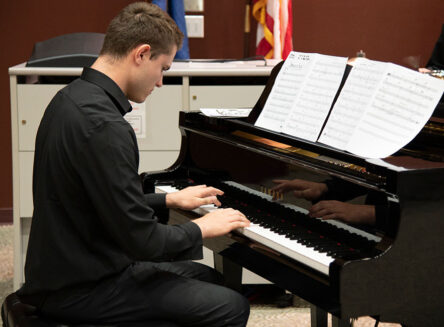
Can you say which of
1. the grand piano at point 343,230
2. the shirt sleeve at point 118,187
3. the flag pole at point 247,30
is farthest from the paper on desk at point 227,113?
the flag pole at point 247,30

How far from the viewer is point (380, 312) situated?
181 cm

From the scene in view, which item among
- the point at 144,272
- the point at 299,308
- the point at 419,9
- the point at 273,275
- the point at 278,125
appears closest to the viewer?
the point at 144,272

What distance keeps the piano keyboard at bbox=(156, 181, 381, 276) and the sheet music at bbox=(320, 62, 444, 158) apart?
23 cm

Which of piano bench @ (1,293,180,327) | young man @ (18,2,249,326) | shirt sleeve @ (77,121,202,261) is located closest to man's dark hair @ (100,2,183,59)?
young man @ (18,2,249,326)

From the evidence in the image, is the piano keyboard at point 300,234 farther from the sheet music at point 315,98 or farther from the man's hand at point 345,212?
the sheet music at point 315,98

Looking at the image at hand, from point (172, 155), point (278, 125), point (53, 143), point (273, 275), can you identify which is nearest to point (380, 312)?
point (273, 275)

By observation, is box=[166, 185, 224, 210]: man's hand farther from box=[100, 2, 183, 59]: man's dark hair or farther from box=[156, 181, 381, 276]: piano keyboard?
box=[100, 2, 183, 59]: man's dark hair

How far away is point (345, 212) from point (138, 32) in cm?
74

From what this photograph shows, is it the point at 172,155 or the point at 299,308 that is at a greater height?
the point at 172,155

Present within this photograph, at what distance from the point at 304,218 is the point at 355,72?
1.53 feet

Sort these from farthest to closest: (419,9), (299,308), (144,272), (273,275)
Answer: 1. (419,9)
2. (299,308)
3. (273,275)
4. (144,272)

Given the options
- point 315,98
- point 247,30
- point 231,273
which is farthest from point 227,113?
point 247,30

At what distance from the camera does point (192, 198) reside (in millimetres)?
2230

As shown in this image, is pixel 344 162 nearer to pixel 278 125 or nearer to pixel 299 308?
pixel 278 125
